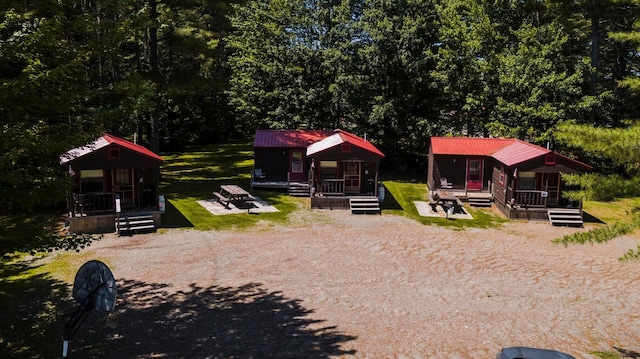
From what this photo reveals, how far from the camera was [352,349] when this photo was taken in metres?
11.7

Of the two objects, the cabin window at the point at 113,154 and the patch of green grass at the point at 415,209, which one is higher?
the cabin window at the point at 113,154

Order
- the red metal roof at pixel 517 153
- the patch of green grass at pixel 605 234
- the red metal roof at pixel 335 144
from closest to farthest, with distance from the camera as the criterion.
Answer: the patch of green grass at pixel 605 234 < the red metal roof at pixel 517 153 < the red metal roof at pixel 335 144

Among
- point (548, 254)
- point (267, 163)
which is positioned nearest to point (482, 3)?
point (267, 163)

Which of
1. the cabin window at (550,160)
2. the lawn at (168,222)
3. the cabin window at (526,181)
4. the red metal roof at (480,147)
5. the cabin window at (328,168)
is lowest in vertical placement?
the lawn at (168,222)

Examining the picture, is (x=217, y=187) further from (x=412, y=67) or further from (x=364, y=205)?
(x=412, y=67)

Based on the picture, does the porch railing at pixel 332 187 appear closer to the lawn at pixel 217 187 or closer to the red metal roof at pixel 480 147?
the lawn at pixel 217 187

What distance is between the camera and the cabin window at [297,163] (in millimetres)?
32188

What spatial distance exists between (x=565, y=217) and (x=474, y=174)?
6962 mm

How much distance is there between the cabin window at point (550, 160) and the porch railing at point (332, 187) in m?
11.3

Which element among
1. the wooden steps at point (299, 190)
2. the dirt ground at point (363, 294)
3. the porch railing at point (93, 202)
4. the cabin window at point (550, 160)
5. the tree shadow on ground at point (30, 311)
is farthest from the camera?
the wooden steps at point (299, 190)

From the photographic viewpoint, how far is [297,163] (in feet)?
106

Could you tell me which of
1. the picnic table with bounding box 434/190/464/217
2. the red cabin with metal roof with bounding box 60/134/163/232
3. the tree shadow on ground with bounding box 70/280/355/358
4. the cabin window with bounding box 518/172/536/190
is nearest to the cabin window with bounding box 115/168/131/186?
the red cabin with metal roof with bounding box 60/134/163/232

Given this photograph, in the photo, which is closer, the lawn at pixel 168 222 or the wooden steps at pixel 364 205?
the lawn at pixel 168 222

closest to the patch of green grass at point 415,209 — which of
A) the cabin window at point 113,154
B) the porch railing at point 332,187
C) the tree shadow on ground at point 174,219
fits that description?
the porch railing at point 332,187
